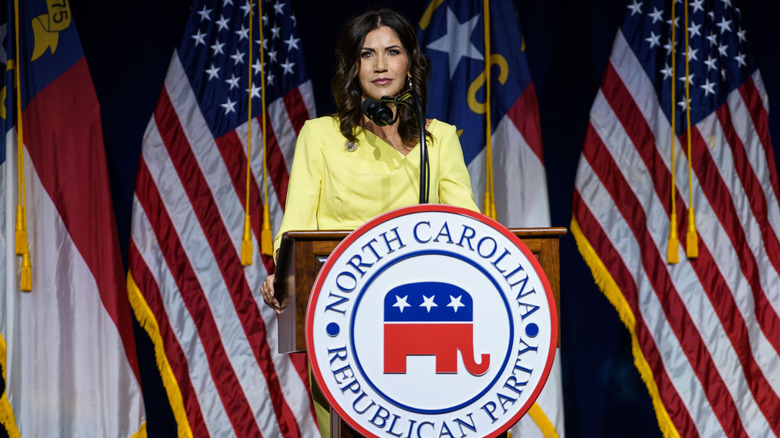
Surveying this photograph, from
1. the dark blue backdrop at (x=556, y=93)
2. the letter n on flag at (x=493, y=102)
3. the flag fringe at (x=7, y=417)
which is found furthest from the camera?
the dark blue backdrop at (x=556, y=93)

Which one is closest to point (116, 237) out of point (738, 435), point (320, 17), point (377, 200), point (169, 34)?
point (169, 34)

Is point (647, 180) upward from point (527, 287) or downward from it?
upward

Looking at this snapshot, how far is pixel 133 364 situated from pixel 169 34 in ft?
5.06

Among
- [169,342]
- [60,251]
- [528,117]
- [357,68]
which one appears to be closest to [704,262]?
[528,117]

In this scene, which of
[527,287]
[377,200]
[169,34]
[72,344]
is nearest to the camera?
[527,287]

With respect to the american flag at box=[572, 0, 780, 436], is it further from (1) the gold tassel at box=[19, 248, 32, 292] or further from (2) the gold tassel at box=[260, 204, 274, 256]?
(1) the gold tassel at box=[19, 248, 32, 292]

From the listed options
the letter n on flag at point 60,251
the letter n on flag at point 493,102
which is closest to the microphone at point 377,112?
the letter n on flag at point 493,102

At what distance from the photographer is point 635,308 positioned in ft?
13.2

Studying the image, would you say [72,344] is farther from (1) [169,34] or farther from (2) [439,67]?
(2) [439,67]

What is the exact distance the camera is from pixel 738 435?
3.93 m

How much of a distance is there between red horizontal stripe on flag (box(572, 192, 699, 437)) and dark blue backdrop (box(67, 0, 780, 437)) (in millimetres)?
251

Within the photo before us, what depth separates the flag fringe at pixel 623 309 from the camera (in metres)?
3.94

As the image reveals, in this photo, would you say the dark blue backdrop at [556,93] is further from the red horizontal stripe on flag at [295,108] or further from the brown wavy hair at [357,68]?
the brown wavy hair at [357,68]

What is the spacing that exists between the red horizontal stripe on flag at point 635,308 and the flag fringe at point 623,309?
0.02 meters
